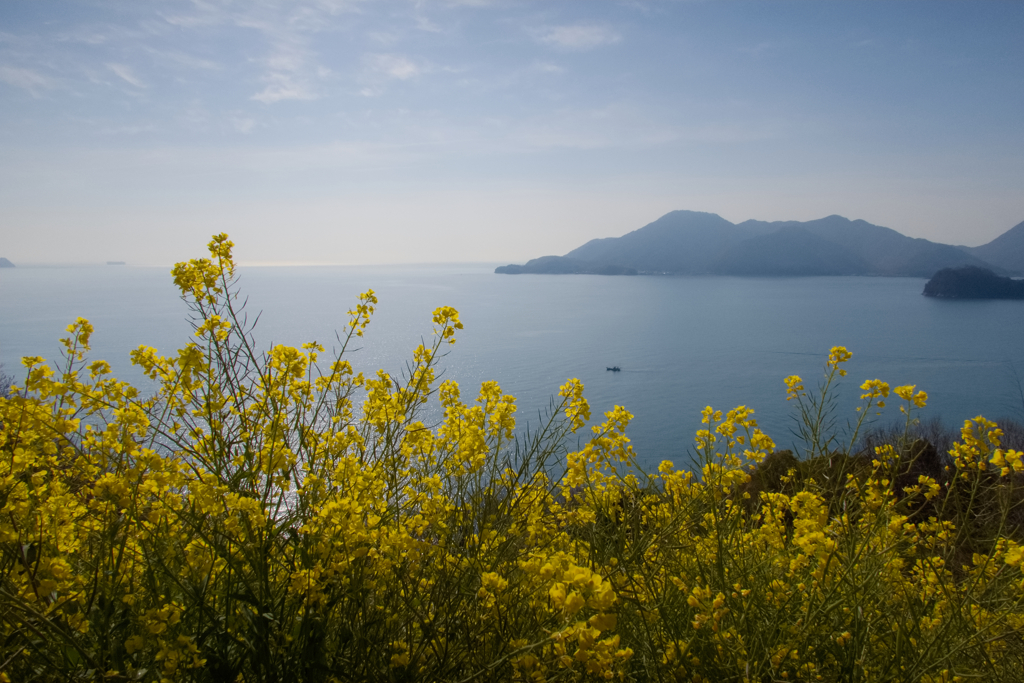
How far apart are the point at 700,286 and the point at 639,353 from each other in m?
118

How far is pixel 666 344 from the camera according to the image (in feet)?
244

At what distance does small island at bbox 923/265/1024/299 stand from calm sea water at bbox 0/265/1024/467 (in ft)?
20.7

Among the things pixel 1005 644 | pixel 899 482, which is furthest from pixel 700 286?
pixel 1005 644

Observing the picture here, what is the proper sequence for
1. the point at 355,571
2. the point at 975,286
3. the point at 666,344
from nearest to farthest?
the point at 355,571 → the point at 666,344 → the point at 975,286

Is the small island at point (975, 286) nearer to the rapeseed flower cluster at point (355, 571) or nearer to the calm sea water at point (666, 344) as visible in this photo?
the calm sea water at point (666, 344)

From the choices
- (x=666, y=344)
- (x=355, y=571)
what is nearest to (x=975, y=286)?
(x=666, y=344)

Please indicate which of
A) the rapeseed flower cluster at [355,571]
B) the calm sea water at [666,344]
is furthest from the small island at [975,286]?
the rapeseed flower cluster at [355,571]

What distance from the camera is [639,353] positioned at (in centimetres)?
6762

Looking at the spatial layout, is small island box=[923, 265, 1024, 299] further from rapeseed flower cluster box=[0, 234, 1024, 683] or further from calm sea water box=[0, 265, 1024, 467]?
rapeseed flower cluster box=[0, 234, 1024, 683]

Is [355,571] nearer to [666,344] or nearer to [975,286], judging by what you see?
[666,344]

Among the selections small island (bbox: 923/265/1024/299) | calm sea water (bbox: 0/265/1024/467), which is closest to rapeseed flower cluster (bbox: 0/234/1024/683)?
calm sea water (bbox: 0/265/1024/467)

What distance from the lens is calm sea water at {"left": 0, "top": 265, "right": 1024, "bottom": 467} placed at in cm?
4462

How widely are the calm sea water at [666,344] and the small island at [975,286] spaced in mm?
6295

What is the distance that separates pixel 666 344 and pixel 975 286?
9507 centimetres
